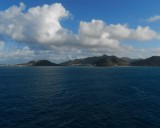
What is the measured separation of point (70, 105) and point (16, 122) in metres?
29.9

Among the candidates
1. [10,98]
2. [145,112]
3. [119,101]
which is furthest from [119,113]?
[10,98]

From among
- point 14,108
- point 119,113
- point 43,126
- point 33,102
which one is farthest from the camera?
Answer: point 33,102

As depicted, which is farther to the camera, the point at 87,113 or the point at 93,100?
the point at 93,100

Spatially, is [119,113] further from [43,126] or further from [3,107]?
[3,107]

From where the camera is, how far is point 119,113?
85.6 meters

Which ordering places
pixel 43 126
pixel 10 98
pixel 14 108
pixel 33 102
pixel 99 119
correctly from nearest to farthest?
pixel 43 126 → pixel 99 119 → pixel 14 108 → pixel 33 102 → pixel 10 98

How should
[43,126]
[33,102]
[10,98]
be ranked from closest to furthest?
[43,126] → [33,102] → [10,98]

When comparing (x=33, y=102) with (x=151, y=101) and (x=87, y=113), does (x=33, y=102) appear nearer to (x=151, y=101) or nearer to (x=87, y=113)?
(x=87, y=113)

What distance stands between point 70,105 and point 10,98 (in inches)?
1468

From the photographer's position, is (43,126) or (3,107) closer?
(43,126)

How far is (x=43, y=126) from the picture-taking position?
7131cm

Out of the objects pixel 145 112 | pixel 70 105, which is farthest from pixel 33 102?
pixel 145 112

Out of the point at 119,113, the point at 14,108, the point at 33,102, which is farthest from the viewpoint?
the point at 33,102

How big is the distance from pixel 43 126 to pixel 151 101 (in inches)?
2393
